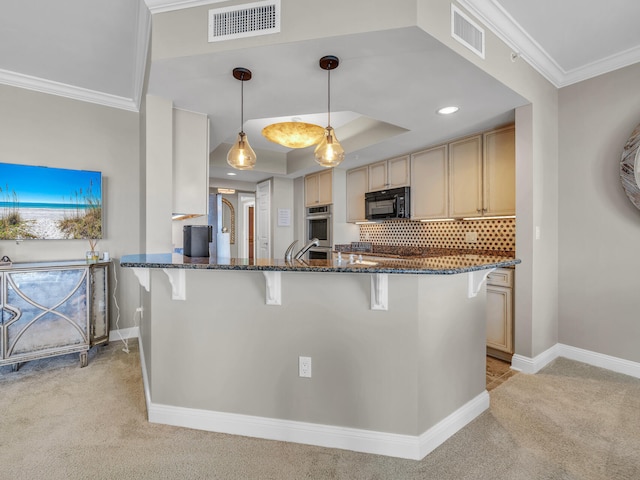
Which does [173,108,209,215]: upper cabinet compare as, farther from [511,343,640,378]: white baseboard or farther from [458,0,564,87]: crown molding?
[511,343,640,378]: white baseboard

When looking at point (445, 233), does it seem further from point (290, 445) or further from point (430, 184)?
point (290, 445)

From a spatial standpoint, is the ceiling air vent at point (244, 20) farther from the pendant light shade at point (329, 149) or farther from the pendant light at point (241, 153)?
the pendant light shade at point (329, 149)

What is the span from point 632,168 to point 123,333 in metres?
4.86

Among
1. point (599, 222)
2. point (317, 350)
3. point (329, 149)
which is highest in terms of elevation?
point (329, 149)

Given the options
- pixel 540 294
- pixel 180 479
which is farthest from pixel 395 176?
pixel 180 479

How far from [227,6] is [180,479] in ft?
8.09

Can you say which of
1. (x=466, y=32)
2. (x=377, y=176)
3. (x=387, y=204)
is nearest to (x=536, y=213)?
(x=466, y=32)

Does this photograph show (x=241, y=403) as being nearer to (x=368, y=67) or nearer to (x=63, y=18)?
(x=368, y=67)

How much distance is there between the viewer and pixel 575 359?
2.88 metres

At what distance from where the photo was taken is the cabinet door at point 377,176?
14.4 feet

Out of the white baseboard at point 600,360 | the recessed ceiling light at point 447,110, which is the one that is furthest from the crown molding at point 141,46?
the white baseboard at point 600,360

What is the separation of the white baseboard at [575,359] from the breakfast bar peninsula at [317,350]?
1.05 metres

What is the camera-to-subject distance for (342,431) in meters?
1.70

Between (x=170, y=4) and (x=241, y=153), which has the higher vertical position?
(x=170, y=4)
